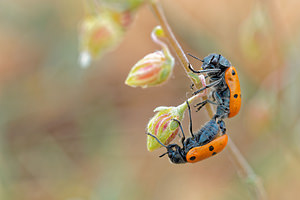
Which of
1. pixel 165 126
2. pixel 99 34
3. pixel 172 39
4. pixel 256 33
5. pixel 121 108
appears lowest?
pixel 165 126

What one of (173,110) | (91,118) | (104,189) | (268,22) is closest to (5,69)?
(91,118)

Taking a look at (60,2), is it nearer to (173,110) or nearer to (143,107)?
(143,107)

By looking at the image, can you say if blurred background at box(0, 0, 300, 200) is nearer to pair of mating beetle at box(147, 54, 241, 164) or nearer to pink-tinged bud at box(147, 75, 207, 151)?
pair of mating beetle at box(147, 54, 241, 164)

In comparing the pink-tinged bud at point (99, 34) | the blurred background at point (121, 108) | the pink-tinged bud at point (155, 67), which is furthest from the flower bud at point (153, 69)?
the blurred background at point (121, 108)

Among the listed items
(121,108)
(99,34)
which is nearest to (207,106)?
(99,34)

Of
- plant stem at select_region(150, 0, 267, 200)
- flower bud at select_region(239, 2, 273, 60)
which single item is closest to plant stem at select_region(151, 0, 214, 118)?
plant stem at select_region(150, 0, 267, 200)

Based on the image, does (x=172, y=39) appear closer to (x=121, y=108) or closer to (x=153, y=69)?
(x=153, y=69)

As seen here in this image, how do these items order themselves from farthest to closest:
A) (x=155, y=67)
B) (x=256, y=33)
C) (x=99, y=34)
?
(x=256, y=33) < (x=99, y=34) < (x=155, y=67)
